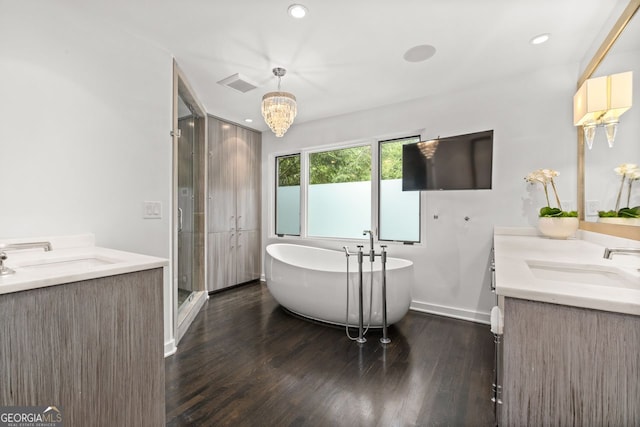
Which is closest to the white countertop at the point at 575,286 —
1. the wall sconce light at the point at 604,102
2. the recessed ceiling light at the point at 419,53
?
the wall sconce light at the point at 604,102

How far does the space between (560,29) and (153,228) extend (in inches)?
132

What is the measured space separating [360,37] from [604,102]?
1.59 metres

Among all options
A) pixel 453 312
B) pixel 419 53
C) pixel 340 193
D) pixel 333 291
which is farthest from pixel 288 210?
pixel 419 53

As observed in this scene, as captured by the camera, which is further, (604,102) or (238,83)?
(238,83)

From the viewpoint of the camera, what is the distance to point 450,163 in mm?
2693

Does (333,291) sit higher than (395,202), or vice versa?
(395,202)

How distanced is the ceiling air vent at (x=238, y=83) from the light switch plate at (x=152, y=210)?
136cm

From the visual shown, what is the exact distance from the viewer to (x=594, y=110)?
1711 millimetres

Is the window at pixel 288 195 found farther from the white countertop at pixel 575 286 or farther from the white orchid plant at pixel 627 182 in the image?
the white orchid plant at pixel 627 182

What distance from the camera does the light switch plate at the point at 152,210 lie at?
2064mm

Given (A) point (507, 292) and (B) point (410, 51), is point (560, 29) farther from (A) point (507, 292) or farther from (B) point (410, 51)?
(A) point (507, 292)

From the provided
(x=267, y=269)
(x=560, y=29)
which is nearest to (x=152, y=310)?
(x=267, y=269)

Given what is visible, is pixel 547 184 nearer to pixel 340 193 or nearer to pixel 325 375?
pixel 340 193

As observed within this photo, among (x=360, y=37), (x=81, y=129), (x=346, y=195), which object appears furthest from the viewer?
(x=346, y=195)
